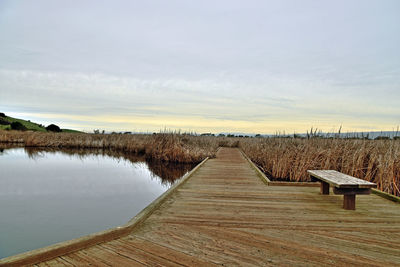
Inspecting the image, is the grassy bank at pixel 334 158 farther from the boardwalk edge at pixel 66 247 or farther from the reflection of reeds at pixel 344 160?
the boardwalk edge at pixel 66 247

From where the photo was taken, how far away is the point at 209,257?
1.84 metres

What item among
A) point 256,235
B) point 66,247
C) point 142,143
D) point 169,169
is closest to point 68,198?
point 169,169

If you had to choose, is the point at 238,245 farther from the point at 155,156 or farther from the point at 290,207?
the point at 155,156

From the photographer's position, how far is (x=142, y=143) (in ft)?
53.9

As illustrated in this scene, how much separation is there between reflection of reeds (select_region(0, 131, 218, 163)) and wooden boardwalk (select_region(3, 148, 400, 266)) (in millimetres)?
7495

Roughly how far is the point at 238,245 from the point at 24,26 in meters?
14.1

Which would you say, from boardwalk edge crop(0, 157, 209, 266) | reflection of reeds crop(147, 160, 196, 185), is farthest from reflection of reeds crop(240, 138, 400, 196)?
boardwalk edge crop(0, 157, 209, 266)

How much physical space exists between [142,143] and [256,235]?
48.5ft

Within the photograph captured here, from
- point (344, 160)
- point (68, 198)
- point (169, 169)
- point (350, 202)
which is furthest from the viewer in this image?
point (169, 169)

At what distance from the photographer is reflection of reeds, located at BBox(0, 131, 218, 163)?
11281 millimetres

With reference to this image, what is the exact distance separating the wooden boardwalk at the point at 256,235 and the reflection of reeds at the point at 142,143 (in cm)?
749

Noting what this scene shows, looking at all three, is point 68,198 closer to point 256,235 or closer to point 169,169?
point 169,169

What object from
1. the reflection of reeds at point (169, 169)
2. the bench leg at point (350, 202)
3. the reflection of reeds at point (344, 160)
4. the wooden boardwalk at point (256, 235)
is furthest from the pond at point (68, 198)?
the bench leg at point (350, 202)

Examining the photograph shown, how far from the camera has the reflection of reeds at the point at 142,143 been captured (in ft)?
37.0
